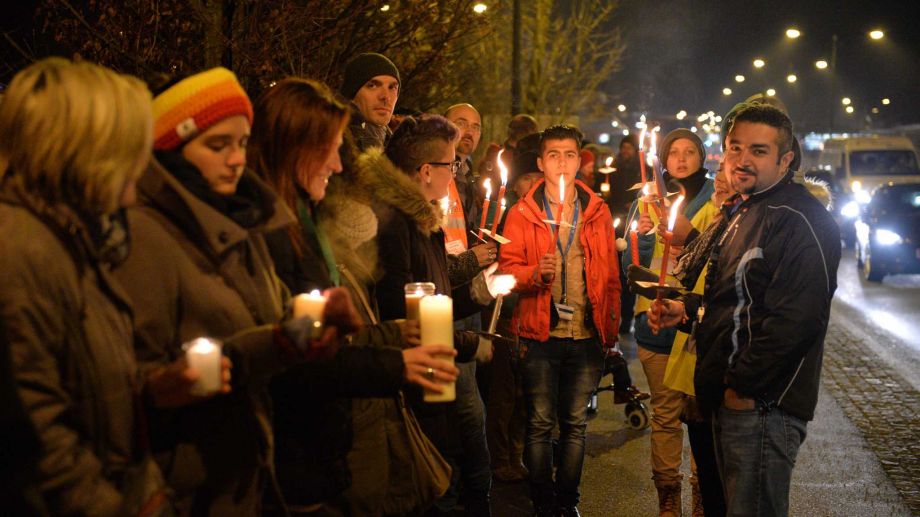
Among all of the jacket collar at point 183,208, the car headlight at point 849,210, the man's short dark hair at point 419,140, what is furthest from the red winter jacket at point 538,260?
the car headlight at point 849,210

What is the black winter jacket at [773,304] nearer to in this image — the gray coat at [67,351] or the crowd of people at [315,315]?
the crowd of people at [315,315]

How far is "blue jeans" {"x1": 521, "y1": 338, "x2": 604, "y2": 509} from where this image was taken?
5445 mm

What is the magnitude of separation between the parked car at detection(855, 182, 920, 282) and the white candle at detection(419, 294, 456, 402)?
16.3m

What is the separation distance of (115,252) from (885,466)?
6162 mm

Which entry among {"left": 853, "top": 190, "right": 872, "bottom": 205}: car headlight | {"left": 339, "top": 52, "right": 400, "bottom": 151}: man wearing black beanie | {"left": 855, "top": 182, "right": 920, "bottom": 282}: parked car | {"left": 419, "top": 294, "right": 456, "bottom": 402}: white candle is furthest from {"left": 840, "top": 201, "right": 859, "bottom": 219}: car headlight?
{"left": 419, "top": 294, "right": 456, "bottom": 402}: white candle

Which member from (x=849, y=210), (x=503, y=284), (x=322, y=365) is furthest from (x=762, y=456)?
(x=849, y=210)

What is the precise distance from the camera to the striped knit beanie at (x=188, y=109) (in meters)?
2.63

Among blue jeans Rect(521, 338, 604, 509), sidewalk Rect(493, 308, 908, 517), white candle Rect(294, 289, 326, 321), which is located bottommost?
sidewalk Rect(493, 308, 908, 517)

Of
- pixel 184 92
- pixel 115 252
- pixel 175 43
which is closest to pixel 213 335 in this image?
pixel 115 252

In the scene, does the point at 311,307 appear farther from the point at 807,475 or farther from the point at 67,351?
the point at 807,475

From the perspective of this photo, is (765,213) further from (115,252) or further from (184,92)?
(115,252)

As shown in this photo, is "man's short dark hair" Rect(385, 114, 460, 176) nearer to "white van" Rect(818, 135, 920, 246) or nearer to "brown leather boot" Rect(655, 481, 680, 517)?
"brown leather boot" Rect(655, 481, 680, 517)

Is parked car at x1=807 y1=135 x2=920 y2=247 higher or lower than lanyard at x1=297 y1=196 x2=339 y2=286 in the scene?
higher

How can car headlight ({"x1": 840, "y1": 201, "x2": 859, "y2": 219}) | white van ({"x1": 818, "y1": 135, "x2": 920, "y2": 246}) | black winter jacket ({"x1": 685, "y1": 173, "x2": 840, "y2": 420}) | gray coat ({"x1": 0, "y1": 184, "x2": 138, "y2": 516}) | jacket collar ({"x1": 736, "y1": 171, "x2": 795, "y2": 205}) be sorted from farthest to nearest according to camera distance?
1. white van ({"x1": 818, "y1": 135, "x2": 920, "y2": 246})
2. car headlight ({"x1": 840, "y1": 201, "x2": 859, "y2": 219})
3. jacket collar ({"x1": 736, "y1": 171, "x2": 795, "y2": 205})
4. black winter jacket ({"x1": 685, "y1": 173, "x2": 840, "y2": 420})
5. gray coat ({"x1": 0, "y1": 184, "x2": 138, "y2": 516})
